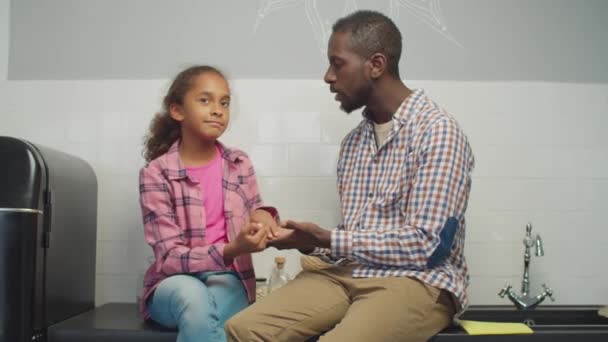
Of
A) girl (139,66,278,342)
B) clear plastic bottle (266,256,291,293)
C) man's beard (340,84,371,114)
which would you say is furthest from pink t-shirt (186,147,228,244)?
man's beard (340,84,371,114)

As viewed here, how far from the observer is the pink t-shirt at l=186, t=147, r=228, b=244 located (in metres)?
1.86

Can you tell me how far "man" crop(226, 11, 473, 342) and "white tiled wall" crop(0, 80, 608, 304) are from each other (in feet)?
1.76

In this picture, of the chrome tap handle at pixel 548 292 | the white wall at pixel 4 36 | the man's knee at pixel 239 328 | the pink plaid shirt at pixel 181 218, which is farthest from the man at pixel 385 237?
the white wall at pixel 4 36

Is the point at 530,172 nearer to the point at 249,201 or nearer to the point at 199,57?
the point at 249,201

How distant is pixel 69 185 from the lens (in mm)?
1929

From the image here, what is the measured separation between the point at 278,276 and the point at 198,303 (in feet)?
2.02

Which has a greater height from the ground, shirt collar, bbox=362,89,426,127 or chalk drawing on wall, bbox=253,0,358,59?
chalk drawing on wall, bbox=253,0,358,59

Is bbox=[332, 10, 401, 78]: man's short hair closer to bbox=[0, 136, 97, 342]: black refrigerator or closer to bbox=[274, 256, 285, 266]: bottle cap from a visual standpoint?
bbox=[274, 256, 285, 266]: bottle cap

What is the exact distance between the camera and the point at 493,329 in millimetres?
1567

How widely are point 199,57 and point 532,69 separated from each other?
1.34 metres

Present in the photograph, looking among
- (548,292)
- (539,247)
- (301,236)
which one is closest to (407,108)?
(301,236)

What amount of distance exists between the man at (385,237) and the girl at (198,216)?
16 cm

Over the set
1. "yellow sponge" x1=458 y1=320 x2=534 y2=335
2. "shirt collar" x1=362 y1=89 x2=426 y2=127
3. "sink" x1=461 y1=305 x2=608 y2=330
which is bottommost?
"sink" x1=461 y1=305 x2=608 y2=330

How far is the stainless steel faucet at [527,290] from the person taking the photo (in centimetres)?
205
